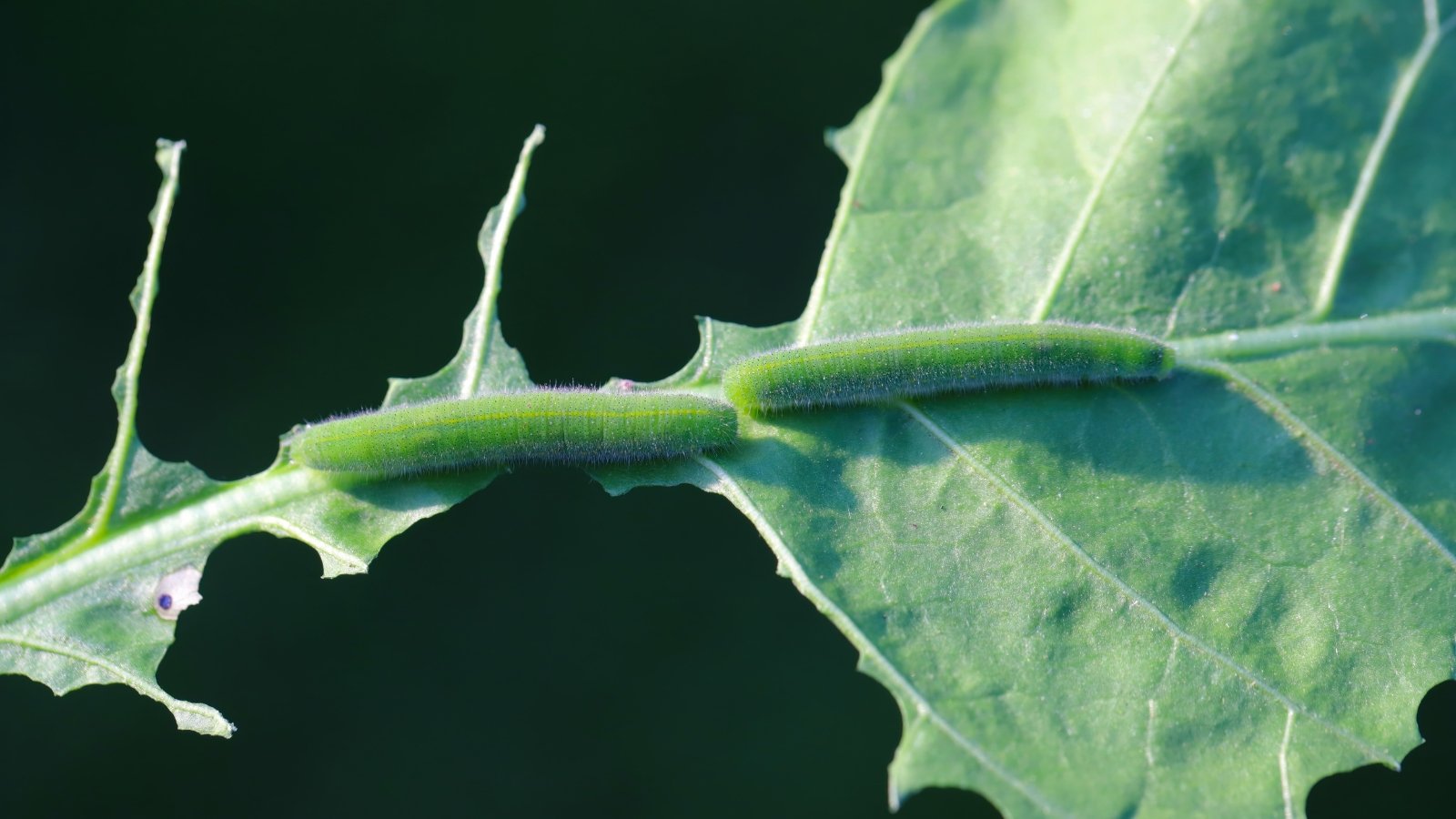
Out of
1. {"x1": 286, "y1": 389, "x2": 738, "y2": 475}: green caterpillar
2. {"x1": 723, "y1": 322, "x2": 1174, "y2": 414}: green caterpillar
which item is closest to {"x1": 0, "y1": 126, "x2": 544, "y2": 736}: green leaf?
{"x1": 286, "y1": 389, "x2": 738, "y2": 475}: green caterpillar

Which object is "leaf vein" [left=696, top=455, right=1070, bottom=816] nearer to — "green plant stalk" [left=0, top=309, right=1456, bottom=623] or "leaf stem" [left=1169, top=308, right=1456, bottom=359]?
"green plant stalk" [left=0, top=309, right=1456, bottom=623]

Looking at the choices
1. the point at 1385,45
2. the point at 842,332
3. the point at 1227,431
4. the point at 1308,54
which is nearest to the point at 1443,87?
the point at 1385,45

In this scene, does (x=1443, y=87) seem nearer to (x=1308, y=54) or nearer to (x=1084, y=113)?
(x=1308, y=54)

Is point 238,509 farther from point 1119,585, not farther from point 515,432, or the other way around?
point 1119,585

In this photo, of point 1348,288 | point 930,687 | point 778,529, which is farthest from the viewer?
point 1348,288

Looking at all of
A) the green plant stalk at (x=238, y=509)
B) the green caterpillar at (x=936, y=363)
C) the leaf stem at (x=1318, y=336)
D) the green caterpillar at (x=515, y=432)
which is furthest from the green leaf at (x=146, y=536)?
the leaf stem at (x=1318, y=336)

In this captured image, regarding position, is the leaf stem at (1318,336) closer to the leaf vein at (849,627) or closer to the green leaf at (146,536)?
the leaf vein at (849,627)

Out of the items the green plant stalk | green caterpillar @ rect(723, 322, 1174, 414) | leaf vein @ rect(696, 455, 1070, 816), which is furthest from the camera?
green caterpillar @ rect(723, 322, 1174, 414)

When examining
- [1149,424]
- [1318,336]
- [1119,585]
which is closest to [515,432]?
[1119,585]
